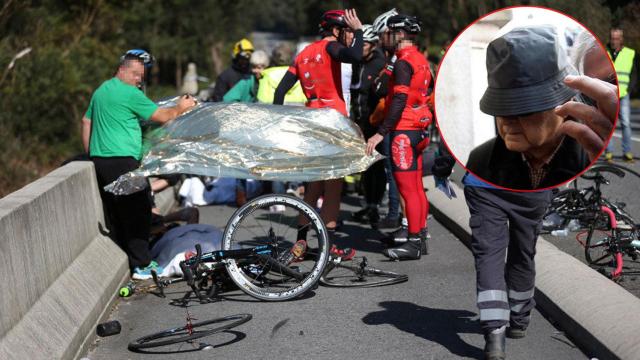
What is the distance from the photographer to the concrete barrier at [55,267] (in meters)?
5.76

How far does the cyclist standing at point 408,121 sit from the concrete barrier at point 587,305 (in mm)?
1222

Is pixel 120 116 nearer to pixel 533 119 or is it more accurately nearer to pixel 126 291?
pixel 126 291

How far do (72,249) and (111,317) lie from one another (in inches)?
22.7

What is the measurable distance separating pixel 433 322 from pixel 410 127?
2.91 metres

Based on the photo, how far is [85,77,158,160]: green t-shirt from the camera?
887cm

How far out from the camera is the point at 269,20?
483 ft

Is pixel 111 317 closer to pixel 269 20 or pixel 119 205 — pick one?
pixel 119 205

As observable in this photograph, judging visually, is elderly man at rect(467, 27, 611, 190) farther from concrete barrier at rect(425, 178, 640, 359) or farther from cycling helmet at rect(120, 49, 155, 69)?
cycling helmet at rect(120, 49, 155, 69)

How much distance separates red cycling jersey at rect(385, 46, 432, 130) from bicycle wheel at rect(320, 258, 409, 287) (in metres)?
1.61

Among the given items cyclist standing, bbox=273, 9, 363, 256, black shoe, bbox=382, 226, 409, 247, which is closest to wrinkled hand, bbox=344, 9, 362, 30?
cyclist standing, bbox=273, 9, 363, 256

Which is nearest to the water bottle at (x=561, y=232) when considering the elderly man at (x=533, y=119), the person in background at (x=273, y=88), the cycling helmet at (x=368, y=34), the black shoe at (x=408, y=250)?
the black shoe at (x=408, y=250)

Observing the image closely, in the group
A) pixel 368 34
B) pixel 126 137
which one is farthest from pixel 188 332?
pixel 368 34

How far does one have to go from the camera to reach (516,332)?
261 inches

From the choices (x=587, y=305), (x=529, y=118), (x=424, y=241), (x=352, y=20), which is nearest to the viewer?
(x=529, y=118)
